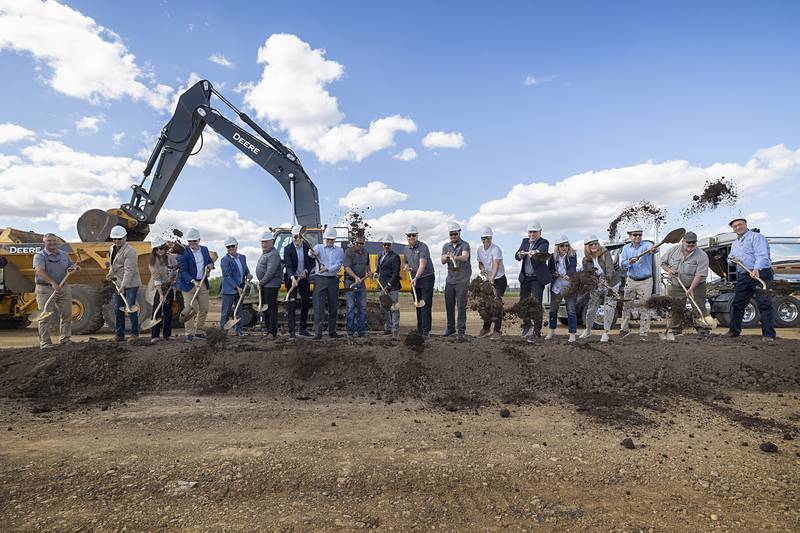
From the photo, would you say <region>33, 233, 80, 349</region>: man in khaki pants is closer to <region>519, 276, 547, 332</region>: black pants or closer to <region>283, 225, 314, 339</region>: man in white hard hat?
<region>283, 225, 314, 339</region>: man in white hard hat

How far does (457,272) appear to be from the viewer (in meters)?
7.96

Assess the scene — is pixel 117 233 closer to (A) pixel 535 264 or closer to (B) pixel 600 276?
(A) pixel 535 264

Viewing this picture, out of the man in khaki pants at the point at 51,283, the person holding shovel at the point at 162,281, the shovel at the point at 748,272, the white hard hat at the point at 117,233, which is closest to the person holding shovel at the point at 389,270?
the person holding shovel at the point at 162,281

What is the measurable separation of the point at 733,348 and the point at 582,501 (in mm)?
5255

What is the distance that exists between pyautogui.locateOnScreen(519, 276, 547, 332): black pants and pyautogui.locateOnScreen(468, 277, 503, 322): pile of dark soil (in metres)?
0.41

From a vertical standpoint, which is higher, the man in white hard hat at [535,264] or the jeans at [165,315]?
the man in white hard hat at [535,264]

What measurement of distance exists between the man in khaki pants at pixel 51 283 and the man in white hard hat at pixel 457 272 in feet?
19.3

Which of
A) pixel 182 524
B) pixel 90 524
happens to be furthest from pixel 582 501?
pixel 90 524

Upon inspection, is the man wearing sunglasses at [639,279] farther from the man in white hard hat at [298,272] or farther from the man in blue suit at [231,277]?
the man in blue suit at [231,277]

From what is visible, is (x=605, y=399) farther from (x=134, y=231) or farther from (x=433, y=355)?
(x=134, y=231)

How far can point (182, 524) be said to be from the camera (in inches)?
106

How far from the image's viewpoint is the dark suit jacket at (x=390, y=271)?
8.31 m

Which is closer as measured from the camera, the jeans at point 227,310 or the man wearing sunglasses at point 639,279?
the man wearing sunglasses at point 639,279

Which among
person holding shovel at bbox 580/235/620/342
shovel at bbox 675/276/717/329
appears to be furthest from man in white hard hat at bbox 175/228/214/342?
shovel at bbox 675/276/717/329
